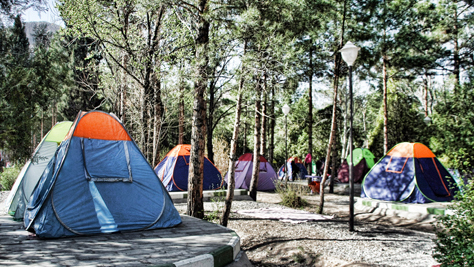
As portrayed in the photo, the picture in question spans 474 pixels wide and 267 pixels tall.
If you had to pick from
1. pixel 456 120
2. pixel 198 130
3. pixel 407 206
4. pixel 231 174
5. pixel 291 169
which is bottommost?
pixel 407 206

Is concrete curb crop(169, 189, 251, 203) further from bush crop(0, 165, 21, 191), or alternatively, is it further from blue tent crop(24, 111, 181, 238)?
bush crop(0, 165, 21, 191)

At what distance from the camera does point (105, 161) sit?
6012 millimetres

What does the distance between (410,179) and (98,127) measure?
1009 centimetres

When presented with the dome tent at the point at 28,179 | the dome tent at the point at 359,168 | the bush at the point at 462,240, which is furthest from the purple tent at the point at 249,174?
the bush at the point at 462,240

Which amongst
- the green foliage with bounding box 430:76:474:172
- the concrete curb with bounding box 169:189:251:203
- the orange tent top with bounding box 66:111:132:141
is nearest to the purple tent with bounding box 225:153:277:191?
the concrete curb with bounding box 169:189:251:203

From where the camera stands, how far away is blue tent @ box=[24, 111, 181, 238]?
16.9 feet

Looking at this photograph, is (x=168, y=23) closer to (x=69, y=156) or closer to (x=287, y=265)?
(x=69, y=156)

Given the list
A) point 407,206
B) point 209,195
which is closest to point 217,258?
point 209,195

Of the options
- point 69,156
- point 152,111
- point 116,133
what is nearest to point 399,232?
point 116,133

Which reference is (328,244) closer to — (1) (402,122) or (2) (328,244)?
(2) (328,244)

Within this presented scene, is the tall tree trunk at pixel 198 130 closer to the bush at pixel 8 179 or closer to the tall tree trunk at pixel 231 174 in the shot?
the tall tree trunk at pixel 231 174

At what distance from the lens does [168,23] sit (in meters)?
12.6

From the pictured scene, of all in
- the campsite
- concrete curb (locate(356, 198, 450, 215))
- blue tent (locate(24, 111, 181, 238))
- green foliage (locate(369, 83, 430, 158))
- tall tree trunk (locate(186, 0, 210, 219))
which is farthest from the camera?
green foliage (locate(369, 83, 430, 158))

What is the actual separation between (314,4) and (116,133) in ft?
26.2
